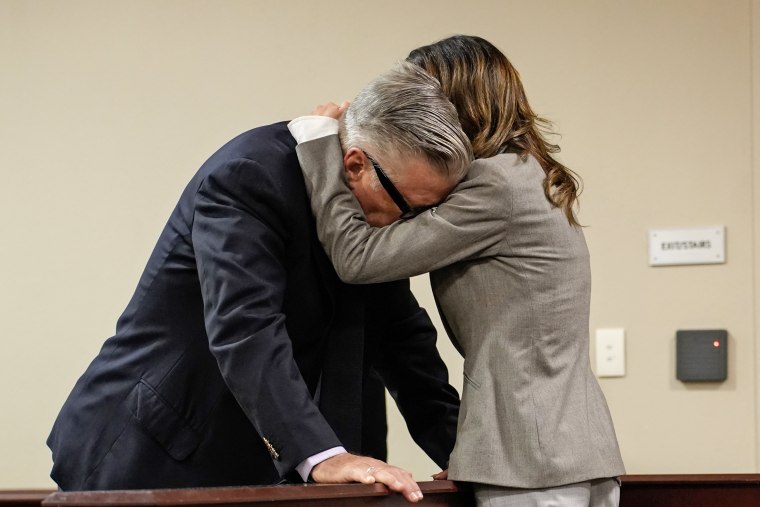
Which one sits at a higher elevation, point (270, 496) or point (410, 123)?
point (410, 123)

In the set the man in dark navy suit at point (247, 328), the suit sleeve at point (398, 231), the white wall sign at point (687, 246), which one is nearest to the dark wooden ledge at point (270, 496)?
the man in dark navy suit at point (247, 328)

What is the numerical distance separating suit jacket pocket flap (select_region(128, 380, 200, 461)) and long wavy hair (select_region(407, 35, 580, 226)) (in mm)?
662

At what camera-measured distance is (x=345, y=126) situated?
167cm

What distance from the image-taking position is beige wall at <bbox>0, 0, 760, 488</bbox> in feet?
8.58

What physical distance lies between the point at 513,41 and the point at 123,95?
46.8 inches

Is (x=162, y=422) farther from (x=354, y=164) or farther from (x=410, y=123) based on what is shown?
(x=410, y=123)

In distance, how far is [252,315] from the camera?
146cm

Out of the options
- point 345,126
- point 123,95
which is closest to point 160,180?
point 123,95

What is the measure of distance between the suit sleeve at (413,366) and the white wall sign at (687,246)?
91cm

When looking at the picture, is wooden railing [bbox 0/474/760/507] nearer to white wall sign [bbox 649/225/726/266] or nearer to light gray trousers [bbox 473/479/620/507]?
light gray trousers [bbox 473/479/620/507]

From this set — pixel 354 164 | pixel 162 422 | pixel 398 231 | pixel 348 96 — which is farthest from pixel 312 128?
pixel 348 96

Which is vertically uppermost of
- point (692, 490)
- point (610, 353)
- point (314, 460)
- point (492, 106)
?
point (492, 106)

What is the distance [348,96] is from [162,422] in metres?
1.50

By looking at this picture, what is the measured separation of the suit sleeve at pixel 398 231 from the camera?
1.53 m
